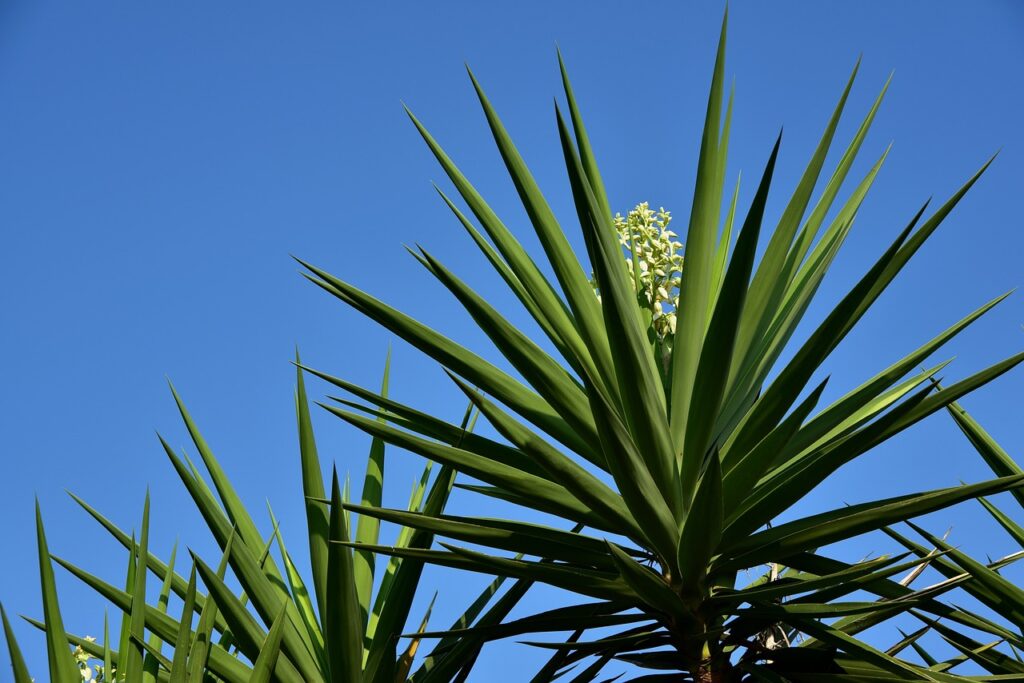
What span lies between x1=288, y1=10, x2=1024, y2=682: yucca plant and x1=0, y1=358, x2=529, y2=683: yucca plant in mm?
269

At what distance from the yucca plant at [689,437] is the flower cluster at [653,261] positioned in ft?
1.01

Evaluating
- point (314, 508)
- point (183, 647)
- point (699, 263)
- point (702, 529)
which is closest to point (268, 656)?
point (183, 647)

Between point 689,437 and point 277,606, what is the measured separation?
3.64ft

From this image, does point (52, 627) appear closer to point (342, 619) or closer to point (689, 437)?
point (342, 619)

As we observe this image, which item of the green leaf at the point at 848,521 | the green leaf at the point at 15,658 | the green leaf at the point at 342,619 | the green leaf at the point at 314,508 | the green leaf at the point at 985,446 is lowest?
the green leaf at the point at 15,658

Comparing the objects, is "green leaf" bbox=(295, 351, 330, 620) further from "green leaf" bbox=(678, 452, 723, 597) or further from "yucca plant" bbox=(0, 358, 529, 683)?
"green leaf" bbox=(678, 452, 723, 597)

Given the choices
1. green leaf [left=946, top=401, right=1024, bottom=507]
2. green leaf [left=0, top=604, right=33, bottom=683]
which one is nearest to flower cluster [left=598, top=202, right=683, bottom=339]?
green leaf [left=946, top=401, right=1024, bottom=507]

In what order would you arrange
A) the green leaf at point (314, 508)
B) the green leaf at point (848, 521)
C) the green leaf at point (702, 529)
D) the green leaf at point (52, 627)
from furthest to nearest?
the green leaf at point (314, 508)
the green leaf at point (52, 627)
the green leaf at point (848, 521)
the green leaf at point (702, 529)

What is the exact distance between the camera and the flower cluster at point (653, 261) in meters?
2.86

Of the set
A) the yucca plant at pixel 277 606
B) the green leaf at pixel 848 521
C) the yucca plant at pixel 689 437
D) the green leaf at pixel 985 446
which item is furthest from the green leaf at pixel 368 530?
the green leaf at pixel 985 446

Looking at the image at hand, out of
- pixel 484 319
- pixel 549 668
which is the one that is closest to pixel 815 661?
pixel 549 668

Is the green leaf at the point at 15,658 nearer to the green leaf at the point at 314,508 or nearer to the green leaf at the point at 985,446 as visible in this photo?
the green leaf at the point at 314,508

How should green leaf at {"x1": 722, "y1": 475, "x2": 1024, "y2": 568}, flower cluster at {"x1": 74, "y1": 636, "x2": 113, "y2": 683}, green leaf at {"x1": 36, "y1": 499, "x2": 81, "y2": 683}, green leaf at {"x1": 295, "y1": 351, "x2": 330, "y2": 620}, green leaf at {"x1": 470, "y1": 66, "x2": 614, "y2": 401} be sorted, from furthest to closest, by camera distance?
flower cluster at {"x1": 74, "y1": 636, "x2": 113, "y2": 683}
green leaf at {"x1": 295, "y1": 351, "x2": 330, "y2": 620}
green leaf at {"x1": 470, "y1": 66, "x2": 614, "y2": 401}
green leaf at {"x1": 36, "y1": 499, "x2": 81, "y2": 683}
green leaf at {"x1": 722, "y1": 475, "x2": 1024, "y2": 568}

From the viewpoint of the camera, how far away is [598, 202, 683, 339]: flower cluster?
9.37 feet
